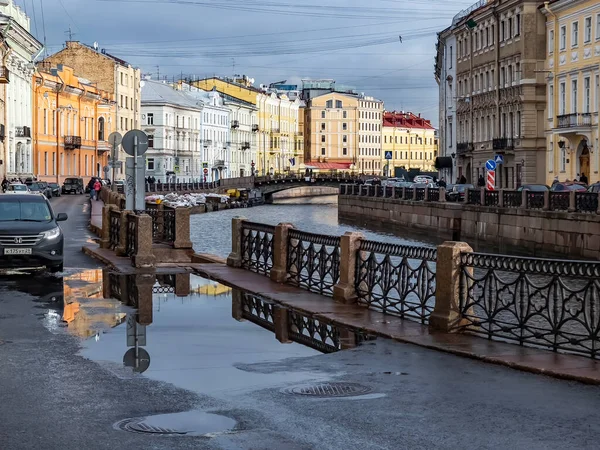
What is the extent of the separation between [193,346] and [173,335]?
90 centimetres

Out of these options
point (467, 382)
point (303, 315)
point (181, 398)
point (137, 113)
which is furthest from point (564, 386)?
point (137, 113)

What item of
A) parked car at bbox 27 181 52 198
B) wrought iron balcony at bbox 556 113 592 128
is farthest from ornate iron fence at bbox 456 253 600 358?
parked car at bbox 27 181 52 198

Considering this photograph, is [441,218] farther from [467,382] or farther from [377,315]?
[467,382]

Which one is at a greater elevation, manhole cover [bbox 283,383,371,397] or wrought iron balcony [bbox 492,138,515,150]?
wrought iron balcony [bbox 492,138,515,150]

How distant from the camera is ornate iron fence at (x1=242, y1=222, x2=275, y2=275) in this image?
2119cm

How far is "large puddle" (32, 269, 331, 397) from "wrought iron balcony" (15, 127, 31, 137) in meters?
61.6

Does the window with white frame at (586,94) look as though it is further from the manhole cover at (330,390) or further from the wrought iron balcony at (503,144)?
the manhole cover at (330,390)

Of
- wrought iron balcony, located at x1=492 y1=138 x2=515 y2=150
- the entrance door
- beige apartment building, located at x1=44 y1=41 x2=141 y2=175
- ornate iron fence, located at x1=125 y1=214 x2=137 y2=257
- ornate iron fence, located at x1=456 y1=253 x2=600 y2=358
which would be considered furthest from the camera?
beige apartment building, located at x1=44 y1=41 x2=141 y2=175

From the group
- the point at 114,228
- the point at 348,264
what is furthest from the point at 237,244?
the point at 348,264

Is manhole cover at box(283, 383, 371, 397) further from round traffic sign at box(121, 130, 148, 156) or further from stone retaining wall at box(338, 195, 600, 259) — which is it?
stone retaining wall at box(338, 195, 600, 259)

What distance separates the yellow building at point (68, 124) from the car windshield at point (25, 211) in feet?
212

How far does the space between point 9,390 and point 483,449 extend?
410 cm

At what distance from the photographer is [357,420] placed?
8.91 m

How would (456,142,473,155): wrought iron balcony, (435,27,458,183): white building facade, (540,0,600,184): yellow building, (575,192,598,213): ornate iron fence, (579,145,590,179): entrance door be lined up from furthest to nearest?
(435,27,458,183): white building facade
(456,142,473,155): wrought iron balcony
(579,145,590,179): entrance door
(540,0,600,184): yellow building
(575,192,598,213): ornate iron fence
